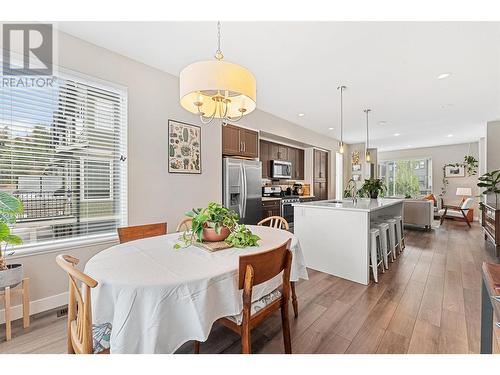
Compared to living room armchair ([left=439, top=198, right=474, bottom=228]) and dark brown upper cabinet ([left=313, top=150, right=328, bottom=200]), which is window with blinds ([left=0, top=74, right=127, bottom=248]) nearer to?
dark brown upper cabinet ([left=313, top=150, right=328, bottom=200])

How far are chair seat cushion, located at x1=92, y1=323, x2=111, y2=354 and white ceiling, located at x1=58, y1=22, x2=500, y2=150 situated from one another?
2314mm

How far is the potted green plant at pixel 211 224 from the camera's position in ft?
5.43

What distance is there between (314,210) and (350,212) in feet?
1.64

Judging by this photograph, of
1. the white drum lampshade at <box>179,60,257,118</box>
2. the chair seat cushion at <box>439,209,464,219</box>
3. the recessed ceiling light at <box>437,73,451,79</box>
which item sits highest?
the recessed ceiling light at <box>437,73,451,79</box>

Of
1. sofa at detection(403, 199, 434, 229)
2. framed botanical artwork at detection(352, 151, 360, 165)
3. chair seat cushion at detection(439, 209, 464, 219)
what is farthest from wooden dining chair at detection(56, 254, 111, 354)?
chair seat cushion at detection(439, 209, 464, 219)

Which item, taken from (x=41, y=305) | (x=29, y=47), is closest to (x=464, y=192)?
(x=41, y=305)

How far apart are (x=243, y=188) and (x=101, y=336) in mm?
2929

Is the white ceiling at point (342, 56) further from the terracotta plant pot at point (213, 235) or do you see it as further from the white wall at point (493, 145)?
the terracotta plant pot at point (213, 235)

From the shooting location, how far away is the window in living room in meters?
8.57

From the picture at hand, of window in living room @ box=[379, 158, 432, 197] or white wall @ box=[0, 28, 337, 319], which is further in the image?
window in living room @ box=[379, 158, 432, 197]

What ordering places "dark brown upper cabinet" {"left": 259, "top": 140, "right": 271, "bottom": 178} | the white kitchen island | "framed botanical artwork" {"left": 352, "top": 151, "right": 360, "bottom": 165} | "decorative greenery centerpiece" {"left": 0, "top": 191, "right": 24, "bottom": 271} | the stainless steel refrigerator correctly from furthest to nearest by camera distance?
"framed botanical artwork" {"left": 352, "top": 151, "right": 360, "bottom": 165} → "dark brown upper cabinet" {"left": 259, "top": 140, "right": 271, "bottom": 178} → the stainless steel refrigerator → the white kitchen island → "decorative greenery centerpiece" {"left": 0, "top": 191, "right": 24, "bottom": 271}

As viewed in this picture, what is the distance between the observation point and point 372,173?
791 centimetres

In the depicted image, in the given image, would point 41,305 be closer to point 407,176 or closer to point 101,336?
point 101,336
